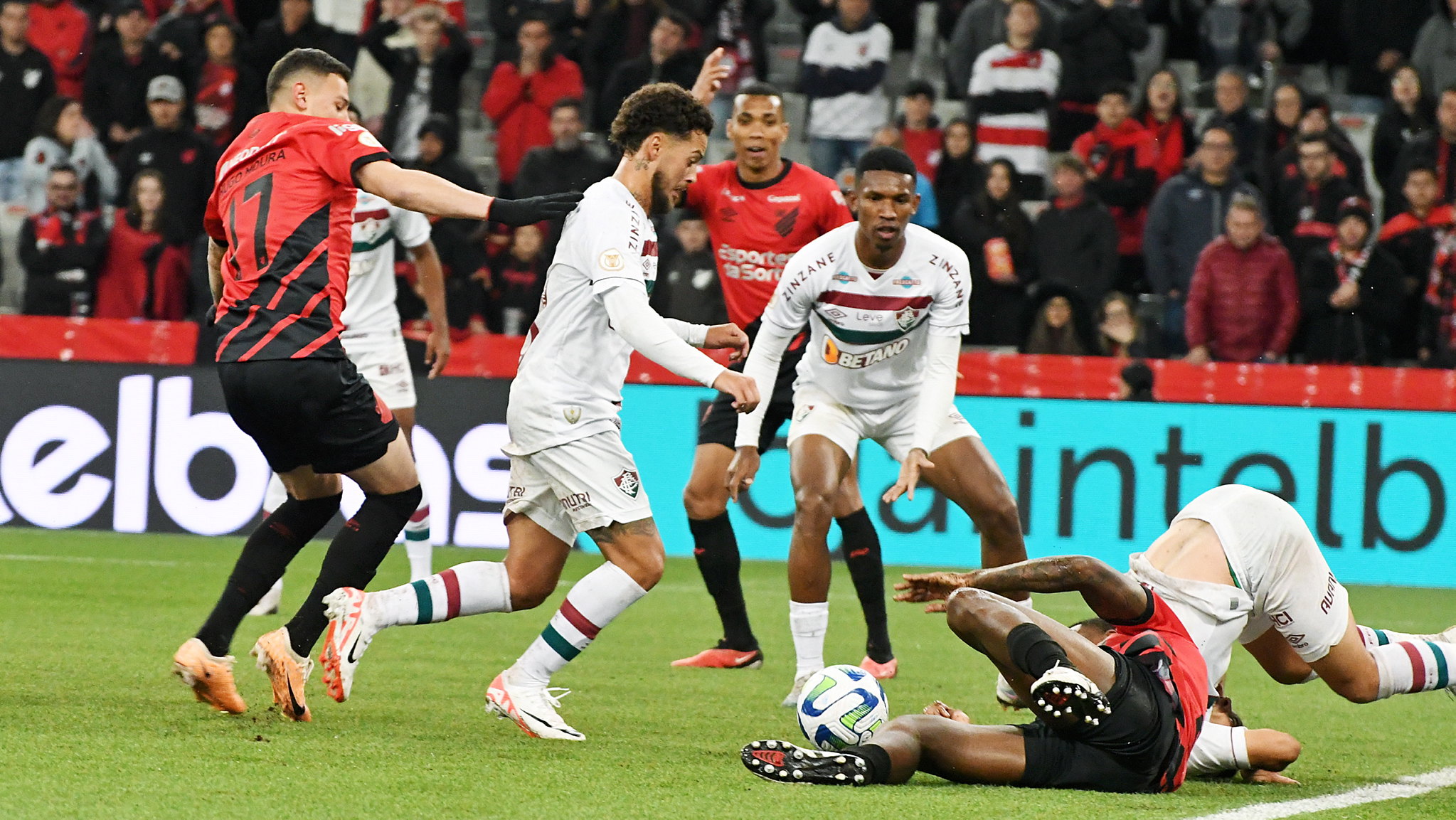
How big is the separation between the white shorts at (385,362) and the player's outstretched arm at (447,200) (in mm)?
3420

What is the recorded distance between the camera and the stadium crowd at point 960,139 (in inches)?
477

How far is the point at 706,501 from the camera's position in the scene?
25.1ft

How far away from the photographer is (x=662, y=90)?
5762 mm

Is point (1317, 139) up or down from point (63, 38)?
down

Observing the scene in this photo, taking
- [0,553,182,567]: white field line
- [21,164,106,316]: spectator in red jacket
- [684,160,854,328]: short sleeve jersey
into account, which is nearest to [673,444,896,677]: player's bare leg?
[684,160,854,328]: short sleeve jersey

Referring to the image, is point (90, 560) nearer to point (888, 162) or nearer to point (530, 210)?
point (888, 162)

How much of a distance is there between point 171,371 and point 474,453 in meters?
2.05

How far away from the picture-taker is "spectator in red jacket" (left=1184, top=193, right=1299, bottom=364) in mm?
11953

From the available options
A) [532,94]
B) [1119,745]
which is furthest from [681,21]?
[1119,745]

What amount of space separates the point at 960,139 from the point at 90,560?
22.0 ft

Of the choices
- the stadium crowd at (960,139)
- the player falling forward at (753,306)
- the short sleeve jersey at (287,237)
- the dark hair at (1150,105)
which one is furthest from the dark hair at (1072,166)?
the short sleeve jersey at (287,237)

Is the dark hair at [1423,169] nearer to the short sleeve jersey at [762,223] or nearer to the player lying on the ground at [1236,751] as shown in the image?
the short sleeve jersey at [762,223]

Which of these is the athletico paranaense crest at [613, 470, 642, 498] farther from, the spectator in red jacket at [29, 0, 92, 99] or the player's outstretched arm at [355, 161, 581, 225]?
the spectator in red jacket at [29, 0, 92, 99]

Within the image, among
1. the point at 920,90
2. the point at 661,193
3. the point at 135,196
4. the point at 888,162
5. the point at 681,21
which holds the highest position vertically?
the point at 681,21
